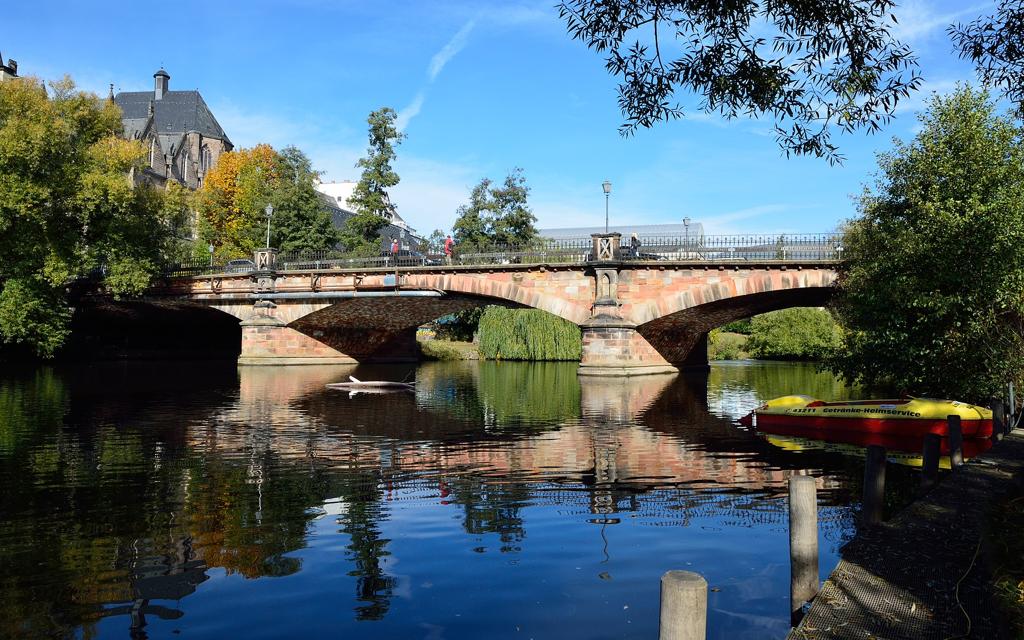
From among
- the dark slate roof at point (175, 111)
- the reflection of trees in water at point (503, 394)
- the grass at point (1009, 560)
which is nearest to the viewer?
the grass at point (1009, 560)

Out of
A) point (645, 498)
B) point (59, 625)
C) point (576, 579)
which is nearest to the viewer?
point (59, 625)

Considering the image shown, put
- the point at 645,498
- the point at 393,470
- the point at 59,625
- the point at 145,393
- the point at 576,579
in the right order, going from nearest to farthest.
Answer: the point at 59,625, the point at 576,579, the point at 645,498, the point at 393,470, the point at 145,393

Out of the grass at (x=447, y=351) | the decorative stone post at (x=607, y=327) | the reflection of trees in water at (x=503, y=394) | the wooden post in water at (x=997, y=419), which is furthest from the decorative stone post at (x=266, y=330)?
the wooden post in water at (x=997, y=419)

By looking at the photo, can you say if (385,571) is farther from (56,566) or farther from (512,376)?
(512,376)

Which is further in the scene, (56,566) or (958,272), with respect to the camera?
(958,272)

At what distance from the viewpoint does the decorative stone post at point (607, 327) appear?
109 feet

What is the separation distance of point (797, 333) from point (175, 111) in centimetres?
6142

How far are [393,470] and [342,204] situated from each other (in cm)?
8934

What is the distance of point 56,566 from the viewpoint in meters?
6.78

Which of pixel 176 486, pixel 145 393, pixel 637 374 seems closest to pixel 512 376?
pixel 637 374

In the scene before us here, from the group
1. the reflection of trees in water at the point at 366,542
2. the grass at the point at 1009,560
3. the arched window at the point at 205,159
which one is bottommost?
the reflection of trees in water at the point at 366,542

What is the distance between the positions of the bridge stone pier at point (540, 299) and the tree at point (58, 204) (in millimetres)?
5893

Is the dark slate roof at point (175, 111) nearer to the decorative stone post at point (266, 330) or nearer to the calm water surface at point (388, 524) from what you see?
the decorative stone post at point (266, 330)

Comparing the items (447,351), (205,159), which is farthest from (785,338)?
(205,159)
